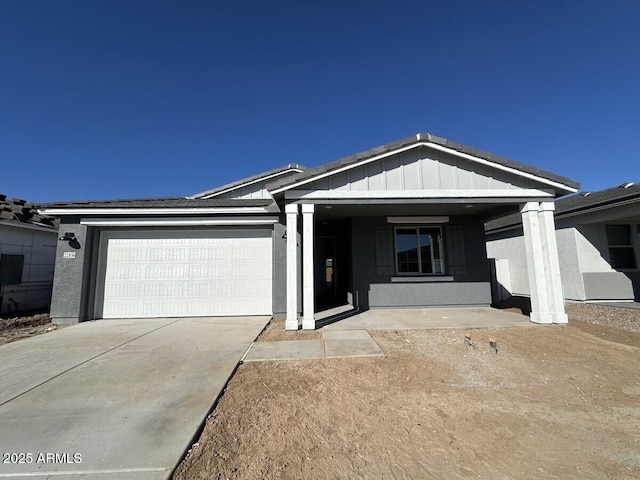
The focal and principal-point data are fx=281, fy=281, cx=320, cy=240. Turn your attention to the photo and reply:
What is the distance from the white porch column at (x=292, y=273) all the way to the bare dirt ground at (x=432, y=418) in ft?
6.39

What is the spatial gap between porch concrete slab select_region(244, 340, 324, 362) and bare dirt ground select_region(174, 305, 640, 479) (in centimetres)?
23

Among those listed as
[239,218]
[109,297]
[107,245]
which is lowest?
[109,297]

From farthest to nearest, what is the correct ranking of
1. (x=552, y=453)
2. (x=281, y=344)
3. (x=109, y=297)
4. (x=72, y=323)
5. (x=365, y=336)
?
(x=109, y=297) → (x=72, y=323) → (x=365, y=336) → (x=281, y=344) → (x=552, y=453)

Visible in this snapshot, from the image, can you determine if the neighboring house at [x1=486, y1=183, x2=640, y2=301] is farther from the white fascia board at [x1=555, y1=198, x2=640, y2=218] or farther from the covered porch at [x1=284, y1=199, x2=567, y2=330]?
the covered porch at [x1=284, y1=199, x2=567, y2=330]

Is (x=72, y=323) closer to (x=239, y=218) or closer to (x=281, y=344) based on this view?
(x=239, y=218)

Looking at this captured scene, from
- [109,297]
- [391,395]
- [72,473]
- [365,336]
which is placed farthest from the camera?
[109,297]

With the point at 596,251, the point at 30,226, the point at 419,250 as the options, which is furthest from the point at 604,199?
the point at 30,226

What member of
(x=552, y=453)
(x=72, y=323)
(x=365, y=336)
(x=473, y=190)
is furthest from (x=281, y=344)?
(x=72, y=323)

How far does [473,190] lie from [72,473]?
7.86 m

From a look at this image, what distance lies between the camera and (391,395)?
11.0 ft

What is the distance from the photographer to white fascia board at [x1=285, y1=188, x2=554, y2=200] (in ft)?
21.8

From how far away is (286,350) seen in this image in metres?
4.95

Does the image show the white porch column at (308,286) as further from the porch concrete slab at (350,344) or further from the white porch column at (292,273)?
the porch concrete slab at (350,344)

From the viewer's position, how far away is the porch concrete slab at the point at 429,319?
652cm
